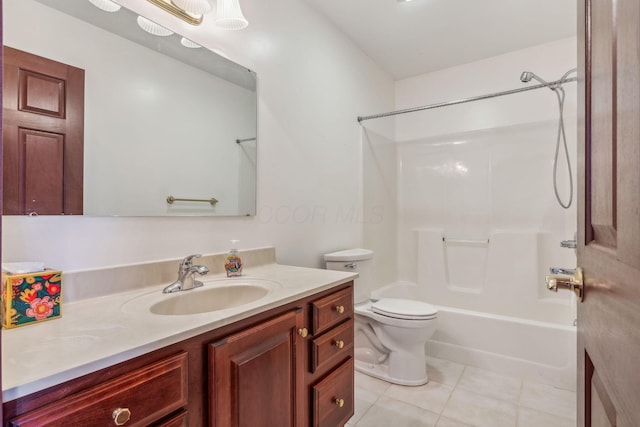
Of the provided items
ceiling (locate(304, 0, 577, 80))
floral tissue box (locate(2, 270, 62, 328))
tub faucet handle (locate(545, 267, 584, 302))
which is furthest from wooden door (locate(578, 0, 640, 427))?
ceiling (locate(304, 0, 577, 80))

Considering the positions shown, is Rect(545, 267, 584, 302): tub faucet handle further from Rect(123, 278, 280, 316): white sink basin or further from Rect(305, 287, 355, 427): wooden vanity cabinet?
Rect(123, 278, 280, 316): white sink basin

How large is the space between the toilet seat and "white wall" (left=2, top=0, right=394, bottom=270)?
0.51 meters

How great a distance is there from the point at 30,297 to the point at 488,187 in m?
3.05

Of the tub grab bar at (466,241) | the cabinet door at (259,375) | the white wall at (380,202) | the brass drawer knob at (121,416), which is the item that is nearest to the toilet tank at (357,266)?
the white wall at (380,202)

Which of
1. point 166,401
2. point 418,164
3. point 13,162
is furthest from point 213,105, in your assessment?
point 418,164

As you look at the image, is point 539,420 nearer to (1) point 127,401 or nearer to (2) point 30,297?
(1) point 127,401

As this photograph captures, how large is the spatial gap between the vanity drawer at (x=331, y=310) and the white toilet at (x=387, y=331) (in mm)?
637

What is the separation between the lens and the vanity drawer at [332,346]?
4.11 feet

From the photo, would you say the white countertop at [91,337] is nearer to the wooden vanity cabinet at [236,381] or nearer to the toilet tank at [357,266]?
the wooden vanity cabinet at [236,381]

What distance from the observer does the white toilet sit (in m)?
2.05

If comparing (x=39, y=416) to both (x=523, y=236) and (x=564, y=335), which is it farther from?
(x=523, y=236)

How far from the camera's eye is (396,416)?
179cm

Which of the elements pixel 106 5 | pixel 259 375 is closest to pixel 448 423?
pixel 259 375

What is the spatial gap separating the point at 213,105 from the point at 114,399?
1.26 metres
